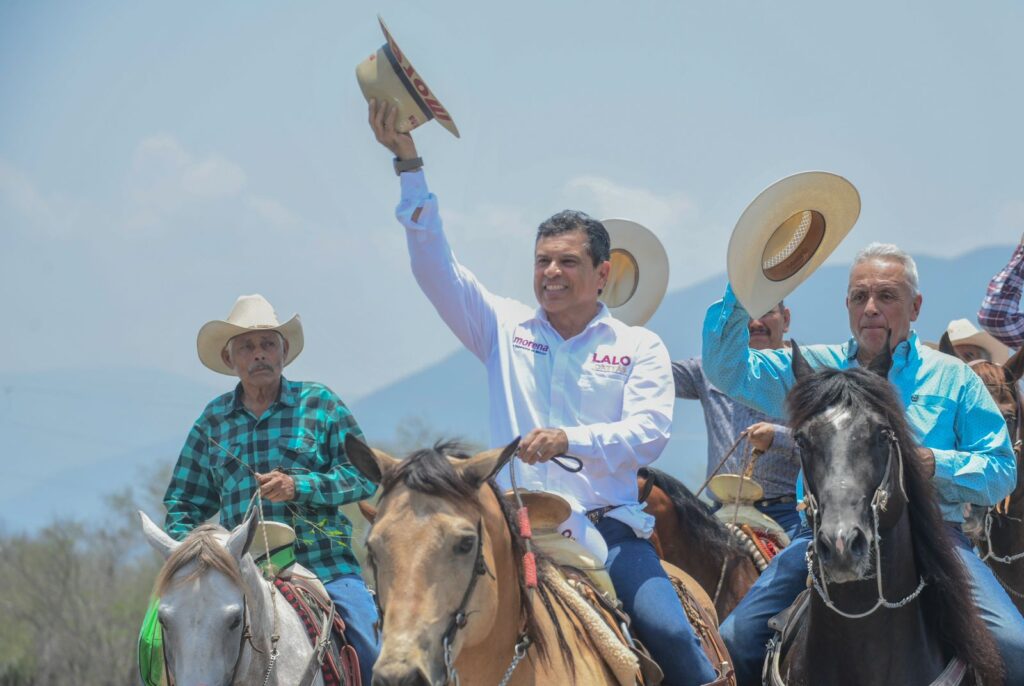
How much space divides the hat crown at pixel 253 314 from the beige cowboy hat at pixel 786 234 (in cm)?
299

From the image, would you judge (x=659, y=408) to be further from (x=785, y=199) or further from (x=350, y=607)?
(x=350, y=607)

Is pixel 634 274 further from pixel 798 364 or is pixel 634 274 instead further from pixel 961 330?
pixel 798 364

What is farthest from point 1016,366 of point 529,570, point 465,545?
point 465,545

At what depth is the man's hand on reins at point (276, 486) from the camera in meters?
6.74

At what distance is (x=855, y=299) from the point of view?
255 inches

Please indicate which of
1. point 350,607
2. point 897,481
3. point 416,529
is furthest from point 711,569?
point 416,529

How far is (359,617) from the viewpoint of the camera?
6922 millimetres

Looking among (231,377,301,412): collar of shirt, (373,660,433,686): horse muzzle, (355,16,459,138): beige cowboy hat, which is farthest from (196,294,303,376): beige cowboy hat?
(373,660,433,686): horse muzzle

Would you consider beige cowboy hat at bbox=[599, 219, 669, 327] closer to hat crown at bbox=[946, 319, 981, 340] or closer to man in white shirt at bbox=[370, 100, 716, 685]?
hat crown at bbox=[946, 319, 981, 340]

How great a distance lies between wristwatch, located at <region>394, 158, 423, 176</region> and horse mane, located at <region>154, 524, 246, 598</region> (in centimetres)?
193

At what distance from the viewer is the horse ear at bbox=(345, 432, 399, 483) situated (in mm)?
4465

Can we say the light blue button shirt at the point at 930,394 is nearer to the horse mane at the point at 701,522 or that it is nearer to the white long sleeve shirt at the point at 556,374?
the white long sleeve shirt at the point at 556,374

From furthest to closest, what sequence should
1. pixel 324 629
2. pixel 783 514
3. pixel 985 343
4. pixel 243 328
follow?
pixel 985 343
pixel 783 514
pixel 243 328
pixel 324 629

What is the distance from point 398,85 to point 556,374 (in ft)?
4.73
